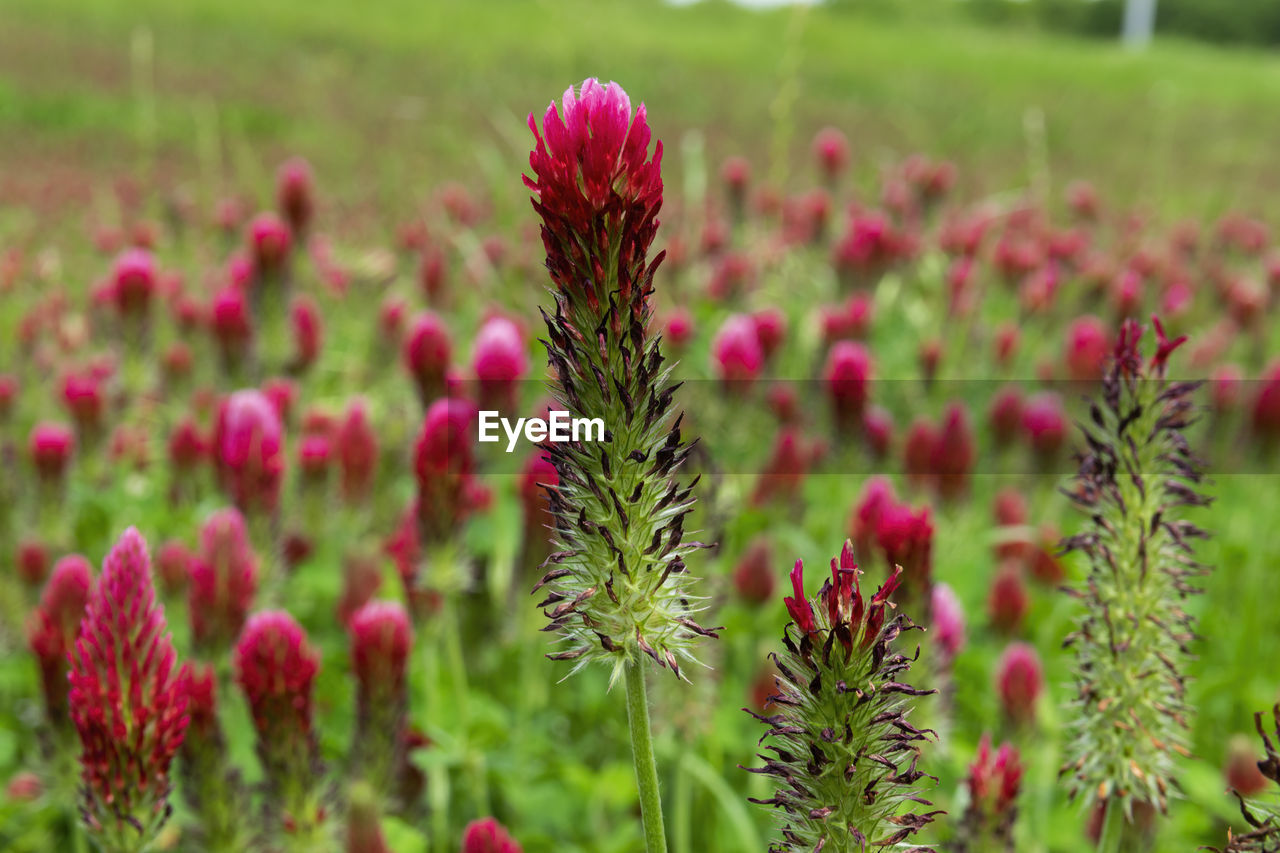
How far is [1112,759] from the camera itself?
1.16 meters

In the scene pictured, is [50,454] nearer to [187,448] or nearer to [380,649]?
[187,448]

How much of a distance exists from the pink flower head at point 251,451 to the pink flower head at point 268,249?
1289mm

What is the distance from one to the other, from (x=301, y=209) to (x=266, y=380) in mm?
643

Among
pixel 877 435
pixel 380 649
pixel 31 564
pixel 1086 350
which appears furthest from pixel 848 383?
pixel 31 564

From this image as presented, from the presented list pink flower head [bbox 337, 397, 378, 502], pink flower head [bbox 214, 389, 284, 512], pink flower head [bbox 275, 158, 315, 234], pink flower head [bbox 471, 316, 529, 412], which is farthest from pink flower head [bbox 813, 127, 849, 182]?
pink flower head [bbox 214, 389, 284, 512]

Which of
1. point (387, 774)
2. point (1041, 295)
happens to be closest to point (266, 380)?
point (387, 774)

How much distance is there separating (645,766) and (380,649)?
4.30ft

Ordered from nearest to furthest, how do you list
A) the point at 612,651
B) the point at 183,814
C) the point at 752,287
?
the point at 612,651 < the point at 183,814 < the point at 752,287

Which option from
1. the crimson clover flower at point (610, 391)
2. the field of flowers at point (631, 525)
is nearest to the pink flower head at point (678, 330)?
the field of flowers at point (631, 525)

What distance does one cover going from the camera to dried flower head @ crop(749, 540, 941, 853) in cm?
83

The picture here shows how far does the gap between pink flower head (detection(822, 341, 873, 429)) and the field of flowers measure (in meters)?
0.02

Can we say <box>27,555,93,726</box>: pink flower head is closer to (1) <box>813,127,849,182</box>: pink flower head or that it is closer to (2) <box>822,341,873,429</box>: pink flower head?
(2) <box>822,341,873,429</box>: pink flower head

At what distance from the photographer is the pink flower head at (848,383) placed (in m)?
3.18

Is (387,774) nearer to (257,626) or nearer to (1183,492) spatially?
(257,626)
